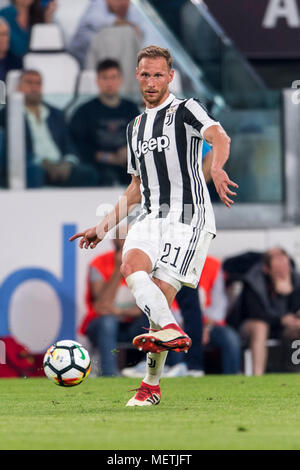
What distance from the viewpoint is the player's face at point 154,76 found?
6496 mm

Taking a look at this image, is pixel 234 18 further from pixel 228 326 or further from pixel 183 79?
pixel 228 326

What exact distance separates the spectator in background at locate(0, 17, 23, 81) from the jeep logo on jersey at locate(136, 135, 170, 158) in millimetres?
6577

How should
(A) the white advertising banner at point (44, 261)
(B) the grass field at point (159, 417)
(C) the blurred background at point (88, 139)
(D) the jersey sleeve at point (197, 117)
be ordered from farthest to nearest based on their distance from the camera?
(C) the blurred background at point (88, 139) < (A) the white advertising banner at point (44, 261) < (D) the jersey sleeve at point (197, 117) < (B) the grass field at point (159, 417)

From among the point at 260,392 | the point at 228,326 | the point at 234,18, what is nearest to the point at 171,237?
the point at 260,392

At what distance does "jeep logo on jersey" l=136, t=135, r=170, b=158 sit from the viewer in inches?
258

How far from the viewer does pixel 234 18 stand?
15000 mm

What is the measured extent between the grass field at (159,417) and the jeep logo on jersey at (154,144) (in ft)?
5.25

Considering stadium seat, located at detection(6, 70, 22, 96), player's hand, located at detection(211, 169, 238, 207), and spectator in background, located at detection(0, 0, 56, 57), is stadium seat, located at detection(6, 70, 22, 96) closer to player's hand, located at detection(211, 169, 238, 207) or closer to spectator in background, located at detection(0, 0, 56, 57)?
spectator in background, located at detection(0, 0, 56, 57)

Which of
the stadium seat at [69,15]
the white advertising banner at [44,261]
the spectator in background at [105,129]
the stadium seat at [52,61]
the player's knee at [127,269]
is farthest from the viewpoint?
the stadium seat at [69,15]

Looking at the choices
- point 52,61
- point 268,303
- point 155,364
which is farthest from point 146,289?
point 52,61

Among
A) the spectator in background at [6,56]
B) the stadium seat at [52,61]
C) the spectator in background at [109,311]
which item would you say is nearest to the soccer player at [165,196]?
the spectator in background at [109,311]

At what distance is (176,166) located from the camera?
654 centimetres

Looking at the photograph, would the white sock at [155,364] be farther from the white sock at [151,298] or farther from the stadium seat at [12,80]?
the stadium seat at [12,80]
